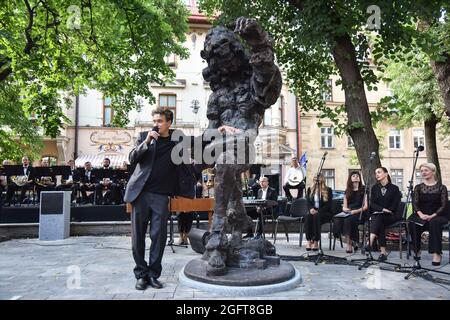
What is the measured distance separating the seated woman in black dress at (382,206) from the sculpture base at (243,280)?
315 cm

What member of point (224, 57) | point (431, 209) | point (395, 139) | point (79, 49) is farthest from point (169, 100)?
point (224, 57)

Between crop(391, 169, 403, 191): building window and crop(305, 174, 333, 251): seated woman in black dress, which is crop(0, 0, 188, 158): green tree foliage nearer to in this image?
crop(305, 174, 333, 251): seated woman in black dress

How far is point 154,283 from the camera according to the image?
4.46 m

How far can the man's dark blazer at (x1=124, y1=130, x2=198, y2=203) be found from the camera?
452 cm

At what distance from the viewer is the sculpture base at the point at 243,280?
13.5 feet

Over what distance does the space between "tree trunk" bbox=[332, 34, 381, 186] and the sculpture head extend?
4.31m

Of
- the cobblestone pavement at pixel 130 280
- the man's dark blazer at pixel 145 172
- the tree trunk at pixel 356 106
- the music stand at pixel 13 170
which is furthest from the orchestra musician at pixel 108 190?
the man's dark blazer at pixel 145 172

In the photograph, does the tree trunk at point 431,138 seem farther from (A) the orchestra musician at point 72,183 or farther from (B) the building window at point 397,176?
(B) the building window at point 397,176

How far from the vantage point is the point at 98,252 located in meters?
7.57

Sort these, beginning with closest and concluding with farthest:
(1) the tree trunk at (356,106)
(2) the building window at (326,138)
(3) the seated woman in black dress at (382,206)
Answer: (3) the seated woman in black dress at (382,206)
(1) the tree trunk at (356,106)
(2) the building window at (326,138)

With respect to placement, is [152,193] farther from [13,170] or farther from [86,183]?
[86,183]

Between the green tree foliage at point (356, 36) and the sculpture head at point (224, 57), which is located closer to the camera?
the sculpture head at point (224, 57)

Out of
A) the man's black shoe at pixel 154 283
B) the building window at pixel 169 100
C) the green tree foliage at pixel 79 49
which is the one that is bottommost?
the man's black shoe at pixel 154 283

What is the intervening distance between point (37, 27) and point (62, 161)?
14.4 m
